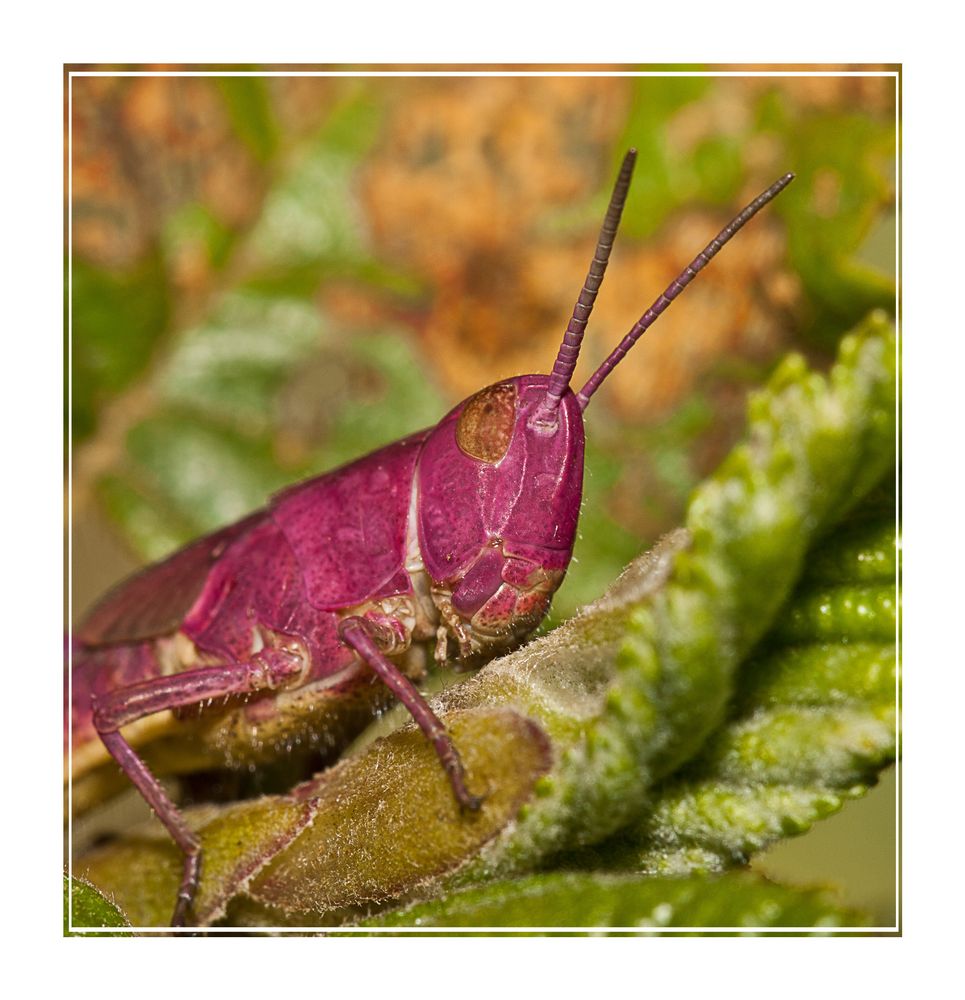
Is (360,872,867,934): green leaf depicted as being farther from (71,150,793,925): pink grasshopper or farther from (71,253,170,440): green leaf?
(71,253,170,440): green leaf

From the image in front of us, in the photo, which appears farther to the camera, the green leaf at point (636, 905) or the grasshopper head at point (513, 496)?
the grasshopper head at point (513, 496)

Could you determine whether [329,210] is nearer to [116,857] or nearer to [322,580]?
[322,580]

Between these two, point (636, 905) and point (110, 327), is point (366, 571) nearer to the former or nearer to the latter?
point (636, 905)

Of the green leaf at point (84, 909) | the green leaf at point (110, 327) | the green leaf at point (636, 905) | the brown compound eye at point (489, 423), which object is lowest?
the green leaf at point (84, 909)

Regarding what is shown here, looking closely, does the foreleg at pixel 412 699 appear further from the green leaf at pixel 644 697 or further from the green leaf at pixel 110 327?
the green leaf at pixel 110 327

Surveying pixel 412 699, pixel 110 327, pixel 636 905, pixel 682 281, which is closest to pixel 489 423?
pixel 682 281

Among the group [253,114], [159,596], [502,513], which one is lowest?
[159,596]

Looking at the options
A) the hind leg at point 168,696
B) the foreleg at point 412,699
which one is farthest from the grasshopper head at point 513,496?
the hind leg at point 168,696
